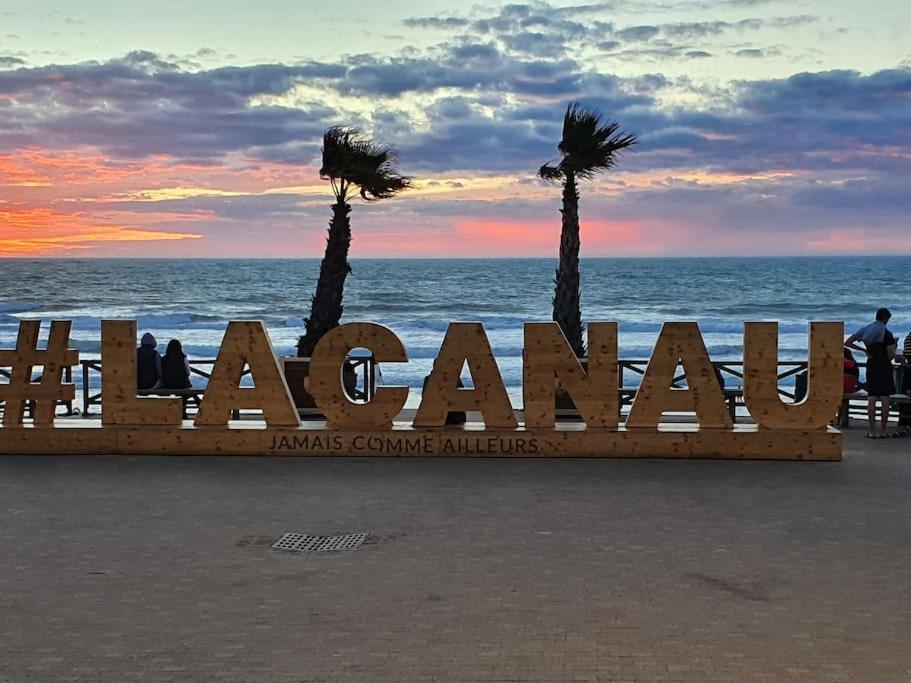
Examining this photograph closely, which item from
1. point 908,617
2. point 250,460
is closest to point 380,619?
point 908,617

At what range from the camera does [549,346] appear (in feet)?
40.1

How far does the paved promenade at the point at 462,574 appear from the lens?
5883mm

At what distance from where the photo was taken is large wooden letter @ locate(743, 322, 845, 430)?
12.0 m

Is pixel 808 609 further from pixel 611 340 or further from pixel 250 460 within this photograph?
pixel 250 460

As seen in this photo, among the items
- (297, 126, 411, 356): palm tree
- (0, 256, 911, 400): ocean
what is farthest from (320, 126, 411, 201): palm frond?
(0, 256, 911, 400): ocean

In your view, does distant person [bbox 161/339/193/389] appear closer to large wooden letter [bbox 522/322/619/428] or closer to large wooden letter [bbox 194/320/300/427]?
large wooden letter [bbox 194/320/300/427]

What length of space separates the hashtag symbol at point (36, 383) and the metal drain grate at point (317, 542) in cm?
534

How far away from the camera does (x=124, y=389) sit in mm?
12562

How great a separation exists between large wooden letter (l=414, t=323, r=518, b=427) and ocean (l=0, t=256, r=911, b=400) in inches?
528

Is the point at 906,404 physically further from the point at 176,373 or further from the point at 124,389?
the point at 176,373

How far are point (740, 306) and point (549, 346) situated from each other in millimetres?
59594

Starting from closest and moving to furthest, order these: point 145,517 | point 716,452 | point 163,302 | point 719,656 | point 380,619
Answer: point 719,656 < point 380,619 < point 145,517 < point 716,452 < point 163,302

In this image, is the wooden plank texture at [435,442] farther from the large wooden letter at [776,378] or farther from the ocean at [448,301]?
the ocean at [448,301]

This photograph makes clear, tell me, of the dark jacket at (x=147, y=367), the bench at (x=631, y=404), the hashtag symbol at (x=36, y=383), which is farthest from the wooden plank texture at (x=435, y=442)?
the dark jacket at (x=147, y=367)
